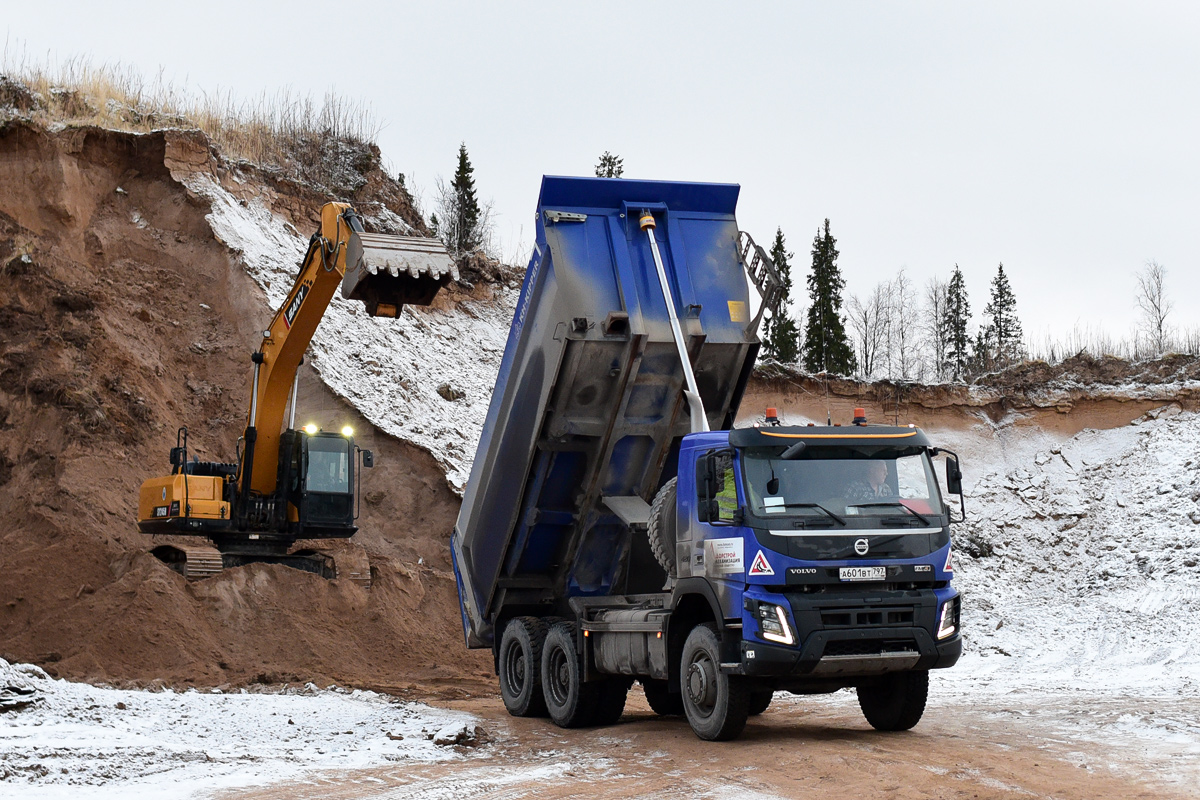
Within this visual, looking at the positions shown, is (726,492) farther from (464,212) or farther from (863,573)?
(464,212)

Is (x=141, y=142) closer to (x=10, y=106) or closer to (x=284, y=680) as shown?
(x=10, y=106)

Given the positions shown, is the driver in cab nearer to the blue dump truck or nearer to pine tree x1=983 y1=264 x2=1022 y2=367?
the blue dump truck

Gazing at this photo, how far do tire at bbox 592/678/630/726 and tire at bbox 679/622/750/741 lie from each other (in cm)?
168

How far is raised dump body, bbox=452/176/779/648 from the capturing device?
11.3m

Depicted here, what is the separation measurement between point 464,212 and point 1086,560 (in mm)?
26085

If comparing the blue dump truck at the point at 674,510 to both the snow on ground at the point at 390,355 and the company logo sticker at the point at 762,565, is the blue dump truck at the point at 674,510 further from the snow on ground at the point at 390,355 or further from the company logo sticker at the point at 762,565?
the snow on ground at the point at 390,355

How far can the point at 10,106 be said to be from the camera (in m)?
26.8

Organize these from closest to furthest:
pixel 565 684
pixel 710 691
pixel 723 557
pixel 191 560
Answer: pixel 723 557, pixel 710 691, pixel 565 684, pixel 191 560

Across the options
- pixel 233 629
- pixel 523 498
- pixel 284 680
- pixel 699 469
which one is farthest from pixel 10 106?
pixel 699 469

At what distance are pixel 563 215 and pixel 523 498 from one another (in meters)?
2.89

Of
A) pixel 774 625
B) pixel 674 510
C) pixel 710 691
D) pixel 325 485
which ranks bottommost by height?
pixel 710 691

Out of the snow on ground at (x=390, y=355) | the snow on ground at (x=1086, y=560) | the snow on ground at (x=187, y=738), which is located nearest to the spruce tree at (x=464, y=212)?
the snow on ground at (x=390, y=355)

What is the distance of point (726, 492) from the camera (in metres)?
9.92

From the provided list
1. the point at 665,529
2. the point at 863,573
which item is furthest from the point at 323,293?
the point at 863,573
